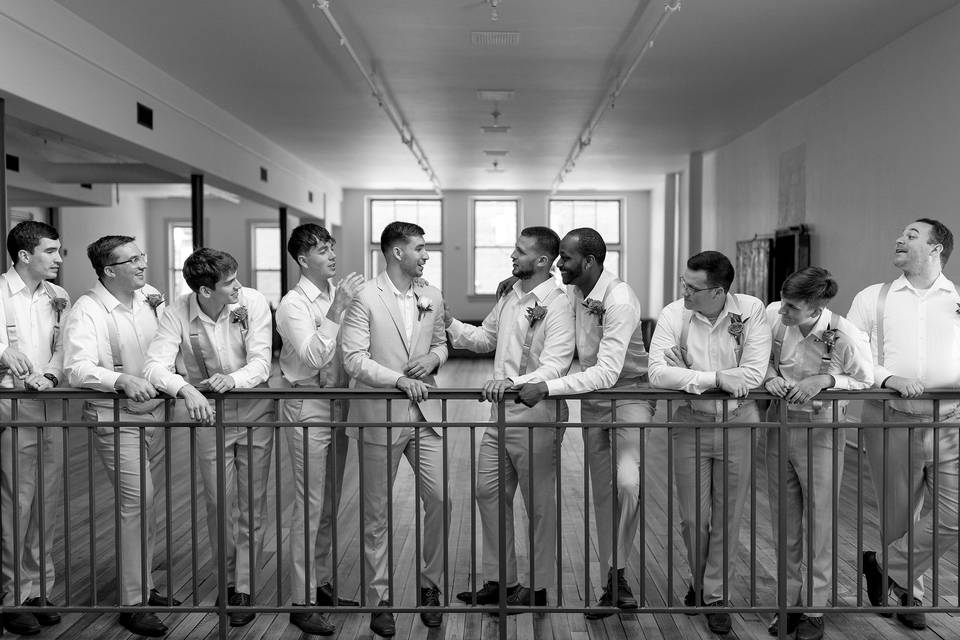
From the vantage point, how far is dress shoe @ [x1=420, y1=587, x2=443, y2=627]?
3684mm

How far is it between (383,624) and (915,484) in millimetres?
2294

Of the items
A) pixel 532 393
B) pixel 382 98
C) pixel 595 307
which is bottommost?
pixel 532 393

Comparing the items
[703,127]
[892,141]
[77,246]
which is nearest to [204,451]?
[892,141]

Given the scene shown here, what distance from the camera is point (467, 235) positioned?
812 inches

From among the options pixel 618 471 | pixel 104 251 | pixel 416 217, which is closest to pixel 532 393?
pixel 618 471

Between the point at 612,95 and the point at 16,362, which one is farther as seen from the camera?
the point at 612,95

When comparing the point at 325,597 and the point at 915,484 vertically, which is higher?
the point at 915,484

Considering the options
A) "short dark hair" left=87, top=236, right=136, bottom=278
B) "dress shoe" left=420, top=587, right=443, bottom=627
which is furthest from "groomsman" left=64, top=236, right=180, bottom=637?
"dress shoe" left=420, top=587, right=443, bottom=627

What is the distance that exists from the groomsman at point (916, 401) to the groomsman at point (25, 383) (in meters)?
3.49

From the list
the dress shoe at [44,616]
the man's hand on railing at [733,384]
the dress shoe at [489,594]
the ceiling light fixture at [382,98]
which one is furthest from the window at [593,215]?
the dress shoe at [44,616]

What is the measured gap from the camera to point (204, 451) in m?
3.84

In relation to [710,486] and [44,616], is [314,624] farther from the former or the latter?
[710,486]

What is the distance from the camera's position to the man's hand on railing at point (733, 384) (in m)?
3.36

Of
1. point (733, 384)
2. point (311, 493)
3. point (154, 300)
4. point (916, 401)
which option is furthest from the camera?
point (154, 300)
